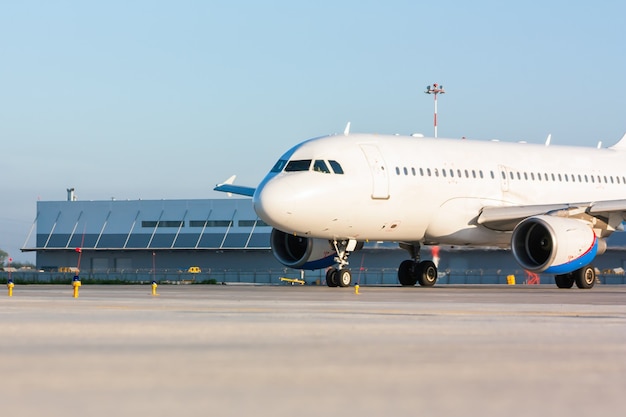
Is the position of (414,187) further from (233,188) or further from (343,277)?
(233,188)

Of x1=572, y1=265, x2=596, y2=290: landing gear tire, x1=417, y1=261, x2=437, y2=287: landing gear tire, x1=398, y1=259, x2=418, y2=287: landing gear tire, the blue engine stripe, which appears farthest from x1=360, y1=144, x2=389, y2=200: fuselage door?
x1=572, y1=265, x2=596, y2=290: landing gear tire

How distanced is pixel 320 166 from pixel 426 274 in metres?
6.03

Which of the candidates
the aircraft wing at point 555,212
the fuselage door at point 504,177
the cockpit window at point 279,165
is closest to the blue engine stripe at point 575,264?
the aircraft wing at point 555,212

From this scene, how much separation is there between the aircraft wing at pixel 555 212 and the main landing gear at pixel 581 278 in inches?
60.2

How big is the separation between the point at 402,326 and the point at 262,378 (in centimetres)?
581

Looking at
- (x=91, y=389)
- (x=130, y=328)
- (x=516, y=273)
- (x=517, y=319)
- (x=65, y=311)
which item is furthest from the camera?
(x=516, y=273)

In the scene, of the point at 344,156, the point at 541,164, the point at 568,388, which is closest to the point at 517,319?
the point at 568,388

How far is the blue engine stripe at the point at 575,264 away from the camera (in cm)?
3084

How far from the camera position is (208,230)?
64812 mm

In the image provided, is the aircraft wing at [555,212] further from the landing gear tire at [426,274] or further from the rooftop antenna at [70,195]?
the rooftop antenna at [70,195]

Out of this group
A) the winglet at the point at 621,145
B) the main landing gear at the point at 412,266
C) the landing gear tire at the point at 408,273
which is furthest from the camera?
the winglet at the point at 621,145

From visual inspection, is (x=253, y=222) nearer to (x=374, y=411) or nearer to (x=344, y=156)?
(x=344, y=156)

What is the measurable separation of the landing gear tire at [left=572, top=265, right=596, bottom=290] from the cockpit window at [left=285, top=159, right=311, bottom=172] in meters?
8.79

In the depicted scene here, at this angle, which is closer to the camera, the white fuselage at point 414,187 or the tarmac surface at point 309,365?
the tarmac surface at point 309,365
